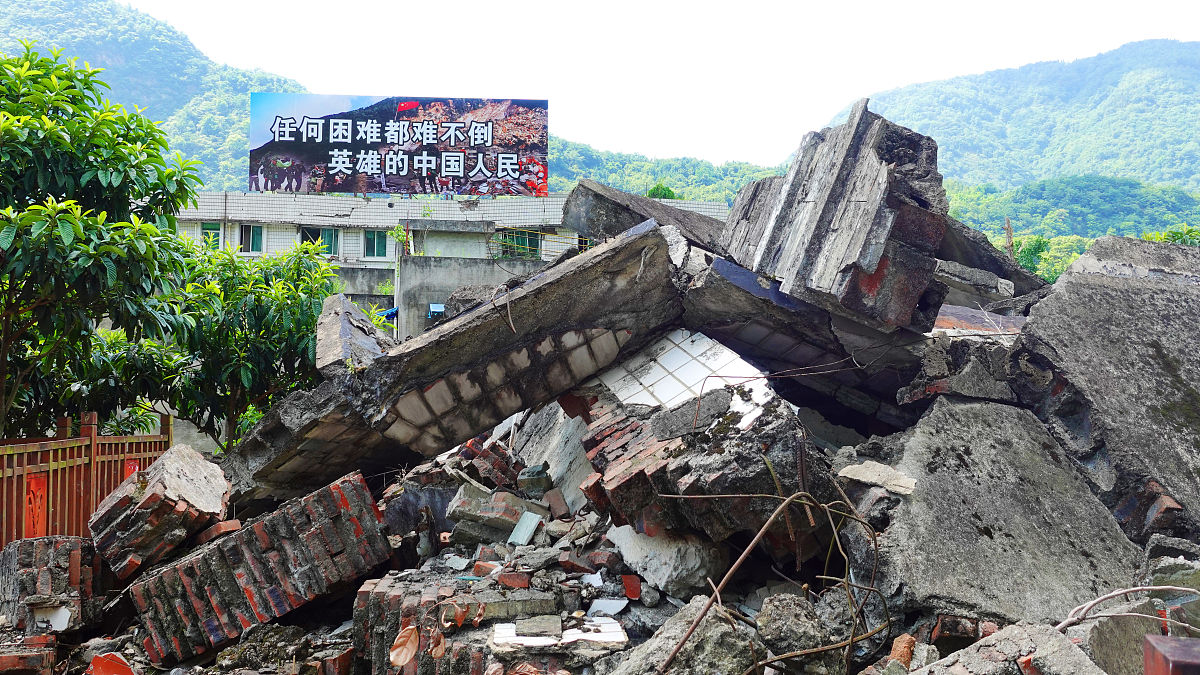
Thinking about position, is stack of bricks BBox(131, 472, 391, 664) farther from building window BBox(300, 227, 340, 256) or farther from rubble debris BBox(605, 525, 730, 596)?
building window BBox(300, 227, 340, 256)

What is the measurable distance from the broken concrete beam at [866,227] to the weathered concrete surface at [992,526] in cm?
71

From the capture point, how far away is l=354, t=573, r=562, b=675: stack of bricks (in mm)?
3445

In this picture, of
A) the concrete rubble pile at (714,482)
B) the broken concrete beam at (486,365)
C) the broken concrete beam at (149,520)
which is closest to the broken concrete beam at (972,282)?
the concrete rubble pile at (714,482)

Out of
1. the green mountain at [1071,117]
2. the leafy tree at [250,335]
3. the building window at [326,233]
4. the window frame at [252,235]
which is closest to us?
the leafy tree at [250,335]

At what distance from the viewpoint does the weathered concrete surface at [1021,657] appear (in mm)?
2355

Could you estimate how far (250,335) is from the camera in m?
9.45

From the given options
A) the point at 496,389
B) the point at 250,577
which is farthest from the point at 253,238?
the point at 250,577

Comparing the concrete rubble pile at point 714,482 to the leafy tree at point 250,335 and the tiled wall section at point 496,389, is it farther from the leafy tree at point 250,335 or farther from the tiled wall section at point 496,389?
the leafy tree at point 250,335

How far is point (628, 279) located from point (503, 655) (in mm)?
2293

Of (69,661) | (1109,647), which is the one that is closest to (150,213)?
(69,661)

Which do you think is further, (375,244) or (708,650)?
(375,244)

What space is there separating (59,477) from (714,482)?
18.0 ft

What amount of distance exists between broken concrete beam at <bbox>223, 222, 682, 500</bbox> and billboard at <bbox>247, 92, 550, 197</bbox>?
2147cm

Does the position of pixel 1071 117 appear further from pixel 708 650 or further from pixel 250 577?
pixel 708 650
